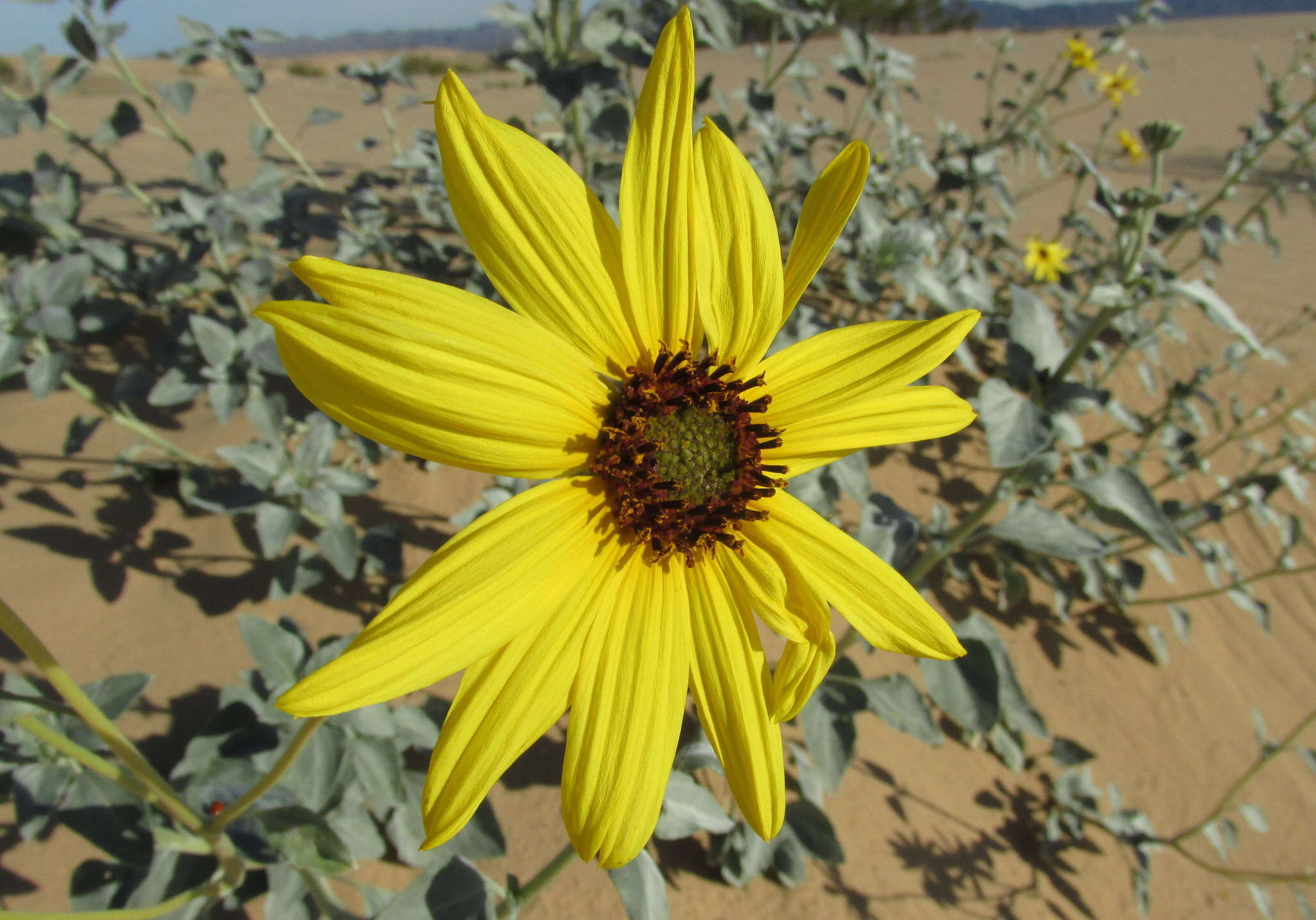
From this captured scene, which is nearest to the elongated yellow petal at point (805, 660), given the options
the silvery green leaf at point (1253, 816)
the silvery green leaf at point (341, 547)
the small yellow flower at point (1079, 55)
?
the silvery green leaf at point (341, 547)

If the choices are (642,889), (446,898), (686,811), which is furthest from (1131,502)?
(446,898)

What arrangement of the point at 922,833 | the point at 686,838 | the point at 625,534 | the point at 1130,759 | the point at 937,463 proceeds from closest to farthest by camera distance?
the point at 625,534
the point at 686,838
the point at 922,833
the point at 1130,759
the point at 937,463

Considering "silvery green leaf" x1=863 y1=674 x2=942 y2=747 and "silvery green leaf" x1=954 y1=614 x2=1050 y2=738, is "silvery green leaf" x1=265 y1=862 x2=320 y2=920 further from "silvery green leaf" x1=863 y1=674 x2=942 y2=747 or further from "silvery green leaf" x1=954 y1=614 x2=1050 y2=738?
"silvery green leaf" x1=954 y1=614 x2=1050 y2=738

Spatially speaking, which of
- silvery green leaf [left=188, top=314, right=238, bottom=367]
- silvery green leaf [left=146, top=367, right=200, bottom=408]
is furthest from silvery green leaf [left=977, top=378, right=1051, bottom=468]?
silvery green leaf [left=146, top=367, right=200, bottom=408]

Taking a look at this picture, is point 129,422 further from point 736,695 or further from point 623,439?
point 736,695

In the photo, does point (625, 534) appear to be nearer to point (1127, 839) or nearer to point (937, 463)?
point (1127, 839)

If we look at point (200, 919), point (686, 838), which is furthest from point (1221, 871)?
point (200, 919)
